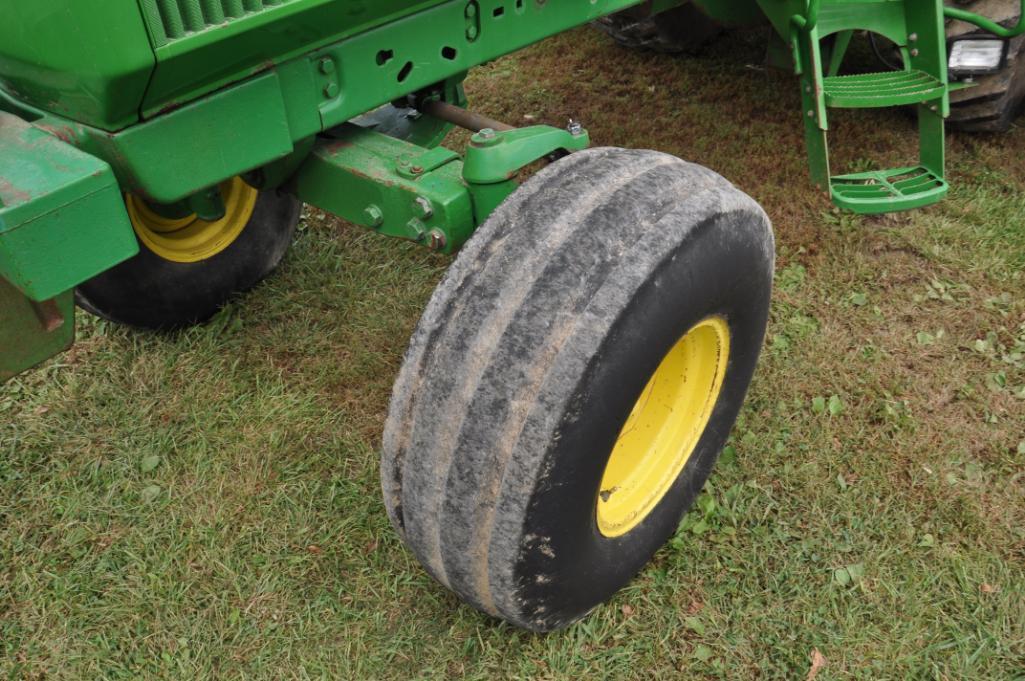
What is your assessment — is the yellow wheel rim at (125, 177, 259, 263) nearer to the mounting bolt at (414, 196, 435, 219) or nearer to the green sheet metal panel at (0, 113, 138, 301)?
the mounting bolt at (414, 196, 435, 219)

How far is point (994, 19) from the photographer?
3.06 meters

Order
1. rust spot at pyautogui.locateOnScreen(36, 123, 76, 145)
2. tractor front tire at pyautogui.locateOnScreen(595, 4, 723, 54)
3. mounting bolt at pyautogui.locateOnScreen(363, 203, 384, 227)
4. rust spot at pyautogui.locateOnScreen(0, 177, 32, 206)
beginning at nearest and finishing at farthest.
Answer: rust spot at pyautogui.locateOnScreen(0, 177, 32, 206) → rust spot at pyautogui.locateOnScreen(36, 123, 76, 145) → mounting bolt at pyautogui.locateOnScreen(363, 203, 384, 227) → tractor front tire at pyautogui.locateOnScreen(595, 4, 723, 54)

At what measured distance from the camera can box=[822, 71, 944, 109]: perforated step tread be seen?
8.79 feet

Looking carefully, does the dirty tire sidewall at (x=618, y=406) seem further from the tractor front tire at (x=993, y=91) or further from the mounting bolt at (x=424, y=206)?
the tractor front tire at (x=993, y=91)

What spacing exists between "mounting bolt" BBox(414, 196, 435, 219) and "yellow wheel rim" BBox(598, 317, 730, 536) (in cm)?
65

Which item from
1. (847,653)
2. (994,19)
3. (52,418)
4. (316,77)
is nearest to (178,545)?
(52,418)

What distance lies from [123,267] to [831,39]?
281cm

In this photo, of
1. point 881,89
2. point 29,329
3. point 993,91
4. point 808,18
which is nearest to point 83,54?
point 29,329

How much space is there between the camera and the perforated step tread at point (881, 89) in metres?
2.68

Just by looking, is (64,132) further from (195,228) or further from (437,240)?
(195,228)

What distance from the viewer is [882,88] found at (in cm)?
281

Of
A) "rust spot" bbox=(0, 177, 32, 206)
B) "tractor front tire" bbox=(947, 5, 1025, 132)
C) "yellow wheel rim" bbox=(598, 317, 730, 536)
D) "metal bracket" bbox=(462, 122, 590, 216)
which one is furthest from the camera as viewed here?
"tractor front tire" bbox=(947, 5, 1025, 132)

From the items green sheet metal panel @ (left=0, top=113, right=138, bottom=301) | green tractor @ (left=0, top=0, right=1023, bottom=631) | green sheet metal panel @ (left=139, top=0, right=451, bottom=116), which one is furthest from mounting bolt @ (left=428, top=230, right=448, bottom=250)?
green sheet metal panel @ (left=0, top=113, right=138, bottom=301)

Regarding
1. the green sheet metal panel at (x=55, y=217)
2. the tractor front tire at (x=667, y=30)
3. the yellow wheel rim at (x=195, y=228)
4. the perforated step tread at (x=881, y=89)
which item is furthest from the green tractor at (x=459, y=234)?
the tractor front tire at (x=667, y=30)
